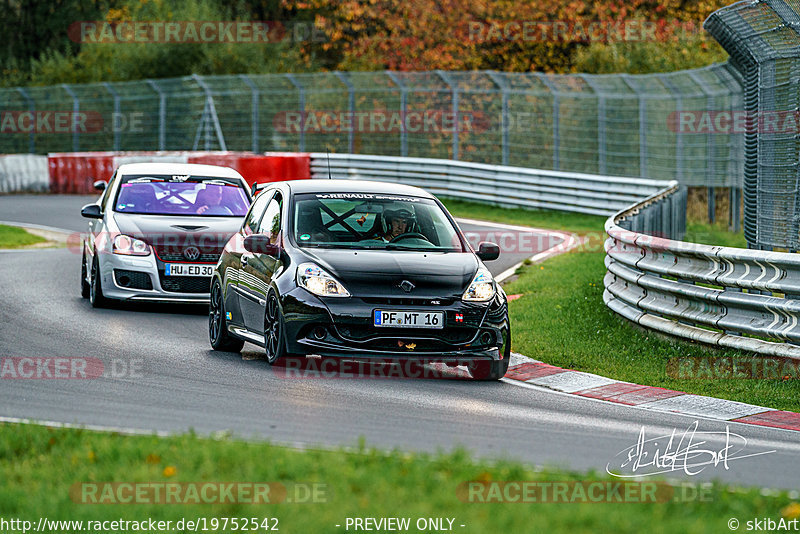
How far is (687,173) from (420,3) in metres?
21.6

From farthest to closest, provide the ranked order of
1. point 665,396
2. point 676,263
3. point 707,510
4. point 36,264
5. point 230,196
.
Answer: point 36,264 → point 230,196 → point 676,263 → point 665,396 → point 707,510

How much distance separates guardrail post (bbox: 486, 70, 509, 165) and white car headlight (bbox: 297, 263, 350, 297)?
769 inches

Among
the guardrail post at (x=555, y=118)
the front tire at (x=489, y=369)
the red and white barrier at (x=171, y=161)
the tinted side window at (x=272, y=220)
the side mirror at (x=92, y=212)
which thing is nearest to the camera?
the front tire at (x=489, y=369)

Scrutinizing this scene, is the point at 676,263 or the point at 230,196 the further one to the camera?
the point at 230,196

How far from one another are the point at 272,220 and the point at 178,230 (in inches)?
125

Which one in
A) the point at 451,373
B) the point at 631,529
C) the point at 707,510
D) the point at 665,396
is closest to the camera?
the point at 631,529

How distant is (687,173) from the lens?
958 inches

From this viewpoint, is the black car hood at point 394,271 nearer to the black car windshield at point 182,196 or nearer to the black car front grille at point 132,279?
the black car front grille at point 132,279

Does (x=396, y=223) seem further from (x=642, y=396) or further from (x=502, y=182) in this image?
(x=502, y=182)

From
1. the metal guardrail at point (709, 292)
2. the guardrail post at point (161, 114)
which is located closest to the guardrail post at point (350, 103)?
the guardrail post at point (161, 114)

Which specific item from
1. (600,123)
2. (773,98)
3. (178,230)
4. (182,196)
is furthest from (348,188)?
(600,123)

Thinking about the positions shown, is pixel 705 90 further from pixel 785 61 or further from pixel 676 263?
pixel 676 263

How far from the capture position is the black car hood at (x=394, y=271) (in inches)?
394

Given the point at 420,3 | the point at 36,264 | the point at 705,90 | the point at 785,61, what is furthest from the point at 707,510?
the point at 420,3
